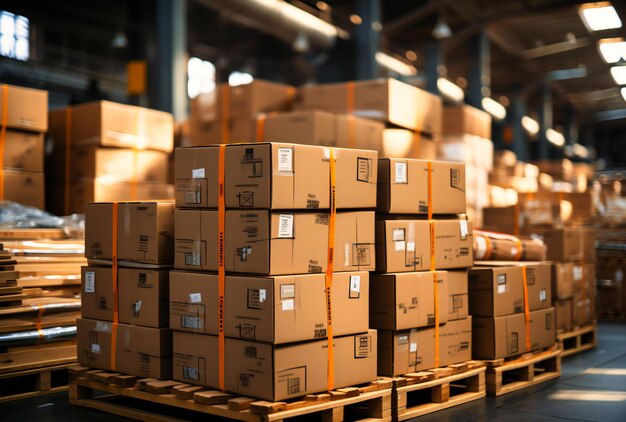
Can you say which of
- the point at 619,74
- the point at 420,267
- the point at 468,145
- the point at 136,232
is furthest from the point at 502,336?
the point at 619,74

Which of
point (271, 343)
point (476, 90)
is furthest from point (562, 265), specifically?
point (476, 90)

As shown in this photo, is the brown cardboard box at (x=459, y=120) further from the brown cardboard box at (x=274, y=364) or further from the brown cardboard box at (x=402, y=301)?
the brown cardboard box at (x=274, y=364)

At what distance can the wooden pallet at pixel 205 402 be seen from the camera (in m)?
3.63

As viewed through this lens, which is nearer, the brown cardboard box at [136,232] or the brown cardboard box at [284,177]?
the brown cardboard box at [284,177]

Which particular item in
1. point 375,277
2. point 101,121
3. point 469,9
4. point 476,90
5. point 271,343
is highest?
point 469,9

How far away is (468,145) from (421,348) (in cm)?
490

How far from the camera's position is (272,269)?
12.1 ft

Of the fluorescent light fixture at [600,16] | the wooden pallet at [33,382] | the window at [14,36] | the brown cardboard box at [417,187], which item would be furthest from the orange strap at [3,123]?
the fluorescent light fixture at [600,16]

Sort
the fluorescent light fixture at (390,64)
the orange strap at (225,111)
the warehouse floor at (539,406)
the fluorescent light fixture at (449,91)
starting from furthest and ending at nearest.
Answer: the fluorescent light fixture at (449,91) < the fluorescent light fixture at (390,64) < the orange strap at (225,111) < the warehouse floor at (539,406)

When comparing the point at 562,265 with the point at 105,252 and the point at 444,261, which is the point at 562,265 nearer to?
the point at 444,261

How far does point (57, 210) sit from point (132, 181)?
90cm

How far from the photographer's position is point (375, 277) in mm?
4414

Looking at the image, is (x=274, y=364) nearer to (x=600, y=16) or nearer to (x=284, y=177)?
(x=284, y=177)

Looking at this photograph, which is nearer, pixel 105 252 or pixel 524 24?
Answer: pixel 105 252
